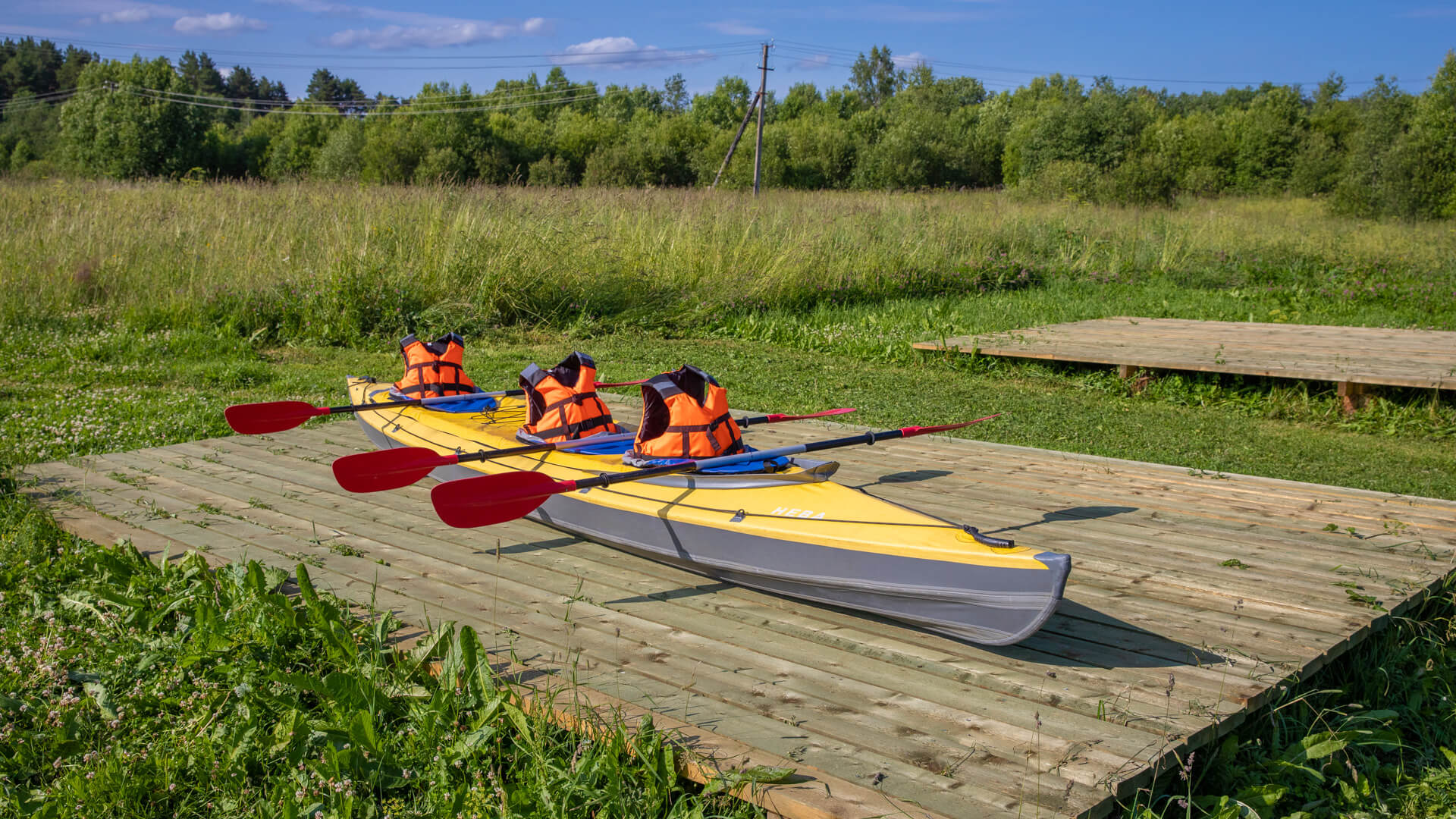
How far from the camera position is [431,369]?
20.5 feet

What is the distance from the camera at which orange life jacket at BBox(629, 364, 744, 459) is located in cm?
438

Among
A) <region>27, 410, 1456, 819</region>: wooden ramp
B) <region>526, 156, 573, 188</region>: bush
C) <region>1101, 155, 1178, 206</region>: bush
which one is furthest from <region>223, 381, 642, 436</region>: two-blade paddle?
<region>526, 156, 573, 188</region>: bush

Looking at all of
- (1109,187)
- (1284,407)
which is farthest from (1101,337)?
(1109,187)

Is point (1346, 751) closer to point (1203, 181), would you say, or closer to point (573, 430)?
point (573, 430)

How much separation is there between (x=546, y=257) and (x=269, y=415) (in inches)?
277

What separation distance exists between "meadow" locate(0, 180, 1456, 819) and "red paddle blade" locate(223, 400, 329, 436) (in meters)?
1.07

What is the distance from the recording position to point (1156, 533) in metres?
4.70

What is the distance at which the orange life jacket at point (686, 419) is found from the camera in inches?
172

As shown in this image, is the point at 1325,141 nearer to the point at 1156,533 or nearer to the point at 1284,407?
the point at 1284,407

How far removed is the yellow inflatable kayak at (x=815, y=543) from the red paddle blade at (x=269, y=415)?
5.03 ft

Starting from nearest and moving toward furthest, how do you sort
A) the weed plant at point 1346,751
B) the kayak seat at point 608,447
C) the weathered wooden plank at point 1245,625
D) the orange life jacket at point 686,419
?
the weed plant at point 1346,751, the weathered wooden plank at point 1245,625, the orange life jacket at point 686,419, the kayak seat at point 608,447

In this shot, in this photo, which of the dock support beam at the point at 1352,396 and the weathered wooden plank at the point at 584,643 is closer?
the weathered wooden plank at the point at 584,643

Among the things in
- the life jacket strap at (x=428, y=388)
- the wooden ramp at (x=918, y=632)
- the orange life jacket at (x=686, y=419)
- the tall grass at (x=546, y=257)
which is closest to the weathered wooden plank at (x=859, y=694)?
the wooden ramp at (x=918, y=632)

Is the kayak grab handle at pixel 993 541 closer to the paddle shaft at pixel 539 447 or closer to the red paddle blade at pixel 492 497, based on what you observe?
the paddle shaft at pixel 539 447
